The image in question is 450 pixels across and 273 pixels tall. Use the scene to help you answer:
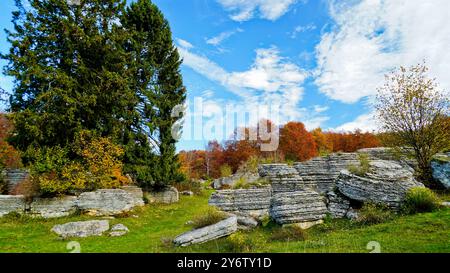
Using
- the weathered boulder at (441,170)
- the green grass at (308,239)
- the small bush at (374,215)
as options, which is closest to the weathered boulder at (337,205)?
the green grass at (308,239)

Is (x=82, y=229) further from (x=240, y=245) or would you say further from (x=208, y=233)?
(x=240, y=245)

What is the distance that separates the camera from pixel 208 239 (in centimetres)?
992

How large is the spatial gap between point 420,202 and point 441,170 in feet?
16.6

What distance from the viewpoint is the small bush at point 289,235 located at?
10.2 m

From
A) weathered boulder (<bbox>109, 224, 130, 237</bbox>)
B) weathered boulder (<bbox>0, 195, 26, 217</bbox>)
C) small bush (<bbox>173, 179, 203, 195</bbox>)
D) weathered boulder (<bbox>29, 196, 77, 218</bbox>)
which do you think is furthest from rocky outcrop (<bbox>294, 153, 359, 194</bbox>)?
weathered boulder (<bbox>0, 195, 26, 217</bbox>)

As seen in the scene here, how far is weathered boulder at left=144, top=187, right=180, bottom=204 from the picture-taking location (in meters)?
25.6

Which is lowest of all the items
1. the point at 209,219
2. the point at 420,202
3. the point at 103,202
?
the point at 103,202

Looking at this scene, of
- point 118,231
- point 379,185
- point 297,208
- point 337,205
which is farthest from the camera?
point 118,231

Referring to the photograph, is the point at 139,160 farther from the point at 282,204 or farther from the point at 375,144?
the point at 375,144

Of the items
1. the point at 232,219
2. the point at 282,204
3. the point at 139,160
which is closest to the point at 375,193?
the point at 282,204

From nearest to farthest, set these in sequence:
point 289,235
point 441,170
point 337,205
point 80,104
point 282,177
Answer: point 289,235 → point 337,205 → point 441,170 → point 282,177 → point 80,104

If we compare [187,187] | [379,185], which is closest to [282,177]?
[379,185]

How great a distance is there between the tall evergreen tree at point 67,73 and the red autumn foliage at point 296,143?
91.3 ft

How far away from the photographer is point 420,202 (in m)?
10.8
